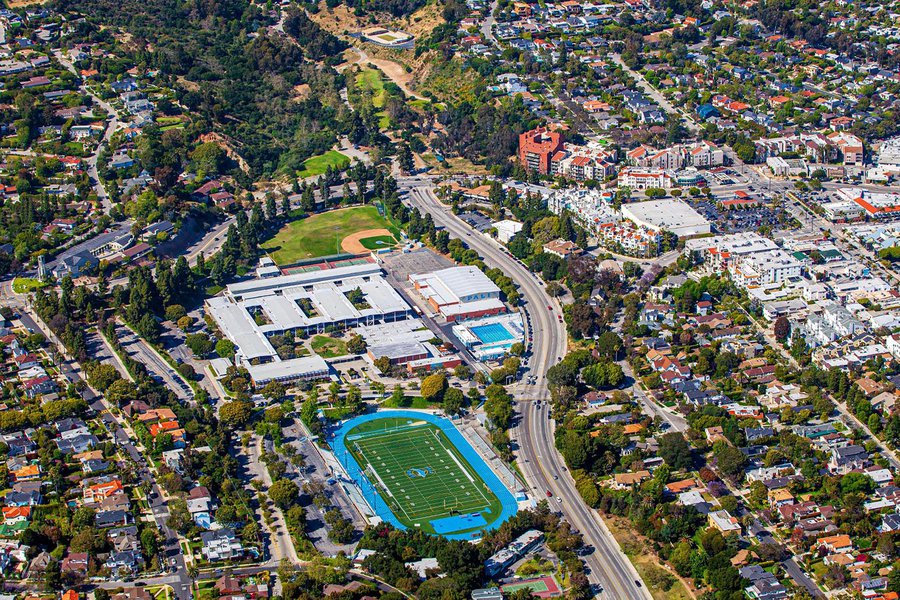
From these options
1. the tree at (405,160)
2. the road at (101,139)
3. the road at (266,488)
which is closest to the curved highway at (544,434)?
the tree at (405,160)

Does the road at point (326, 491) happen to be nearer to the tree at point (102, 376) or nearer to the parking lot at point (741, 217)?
the tree at point (102, 376)

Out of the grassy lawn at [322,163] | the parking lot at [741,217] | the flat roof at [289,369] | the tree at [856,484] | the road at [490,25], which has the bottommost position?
the grassy lawn at [322,163]

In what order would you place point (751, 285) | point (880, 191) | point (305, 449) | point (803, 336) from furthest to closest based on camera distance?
point (880, 191), point (751, 285), point (803, 336), point (305, 449)

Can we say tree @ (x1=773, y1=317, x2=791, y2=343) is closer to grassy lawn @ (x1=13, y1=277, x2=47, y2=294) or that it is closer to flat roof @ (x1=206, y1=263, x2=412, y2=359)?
flat roof @ (x1=206, y1=263, x2=412, y2=359)

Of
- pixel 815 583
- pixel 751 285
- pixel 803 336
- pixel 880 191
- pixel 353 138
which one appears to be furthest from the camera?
pixel 353 138

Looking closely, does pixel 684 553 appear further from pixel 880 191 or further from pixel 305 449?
pixel 880 191

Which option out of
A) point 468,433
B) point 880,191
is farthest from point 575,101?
point 468,433

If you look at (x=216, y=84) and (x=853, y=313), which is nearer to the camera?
(x=853, y=313)

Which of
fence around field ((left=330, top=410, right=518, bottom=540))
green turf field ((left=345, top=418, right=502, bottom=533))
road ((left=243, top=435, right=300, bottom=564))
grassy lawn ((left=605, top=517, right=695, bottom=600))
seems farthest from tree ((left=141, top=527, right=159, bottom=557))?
grassy lawn ((left=605, top=517, right=695, bottom=600))
